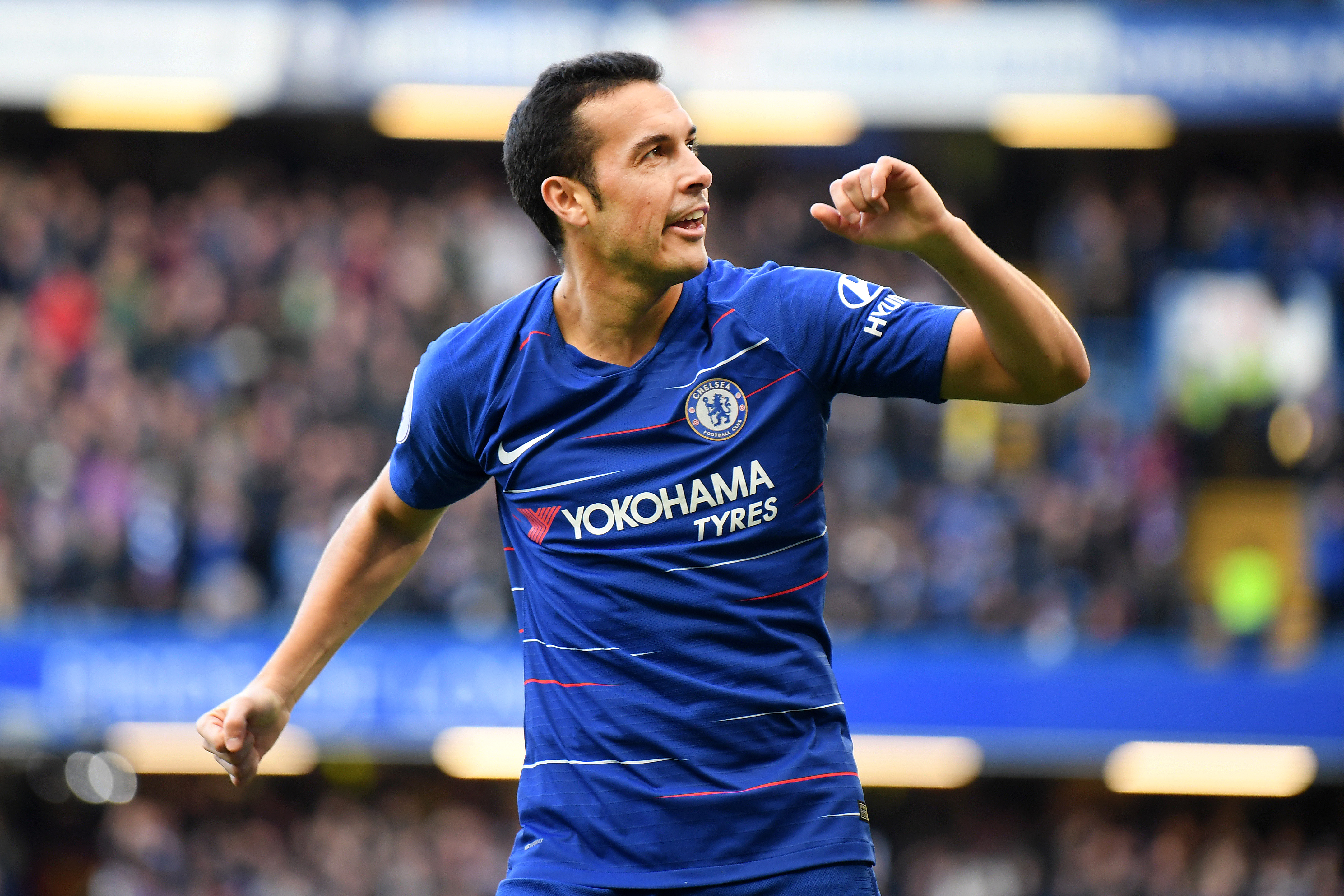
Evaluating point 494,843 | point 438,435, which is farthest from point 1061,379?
point 494,843

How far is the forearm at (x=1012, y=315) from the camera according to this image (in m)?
2.56

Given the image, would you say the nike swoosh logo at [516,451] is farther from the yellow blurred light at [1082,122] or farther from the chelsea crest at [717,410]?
the yellow blurred light at [1082,122]

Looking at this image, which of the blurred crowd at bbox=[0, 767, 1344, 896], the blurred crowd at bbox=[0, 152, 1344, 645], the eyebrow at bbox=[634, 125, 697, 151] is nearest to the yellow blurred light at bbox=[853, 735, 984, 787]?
the blurred crowd at bbox=[0, 767, 1344, 896]

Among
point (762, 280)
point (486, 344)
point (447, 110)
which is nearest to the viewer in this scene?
point (762, 280)

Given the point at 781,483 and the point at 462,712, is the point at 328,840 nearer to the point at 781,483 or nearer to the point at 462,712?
the point at 462,712

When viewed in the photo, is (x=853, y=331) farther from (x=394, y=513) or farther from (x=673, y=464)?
(x=394, y=513)

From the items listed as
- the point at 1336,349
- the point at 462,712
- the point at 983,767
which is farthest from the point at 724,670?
the point at 1336,349

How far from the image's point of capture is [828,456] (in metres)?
13.1

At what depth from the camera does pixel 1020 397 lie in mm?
2689

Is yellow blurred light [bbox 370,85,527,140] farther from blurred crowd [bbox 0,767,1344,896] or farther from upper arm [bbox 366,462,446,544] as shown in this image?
upper arm [bbox 366,462,446,544]

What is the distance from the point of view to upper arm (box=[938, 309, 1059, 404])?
267 cm

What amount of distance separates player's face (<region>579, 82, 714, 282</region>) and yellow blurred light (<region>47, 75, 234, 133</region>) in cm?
1381

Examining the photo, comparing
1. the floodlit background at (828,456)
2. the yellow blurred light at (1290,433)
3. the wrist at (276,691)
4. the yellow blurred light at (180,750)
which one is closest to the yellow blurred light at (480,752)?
the floodlit background at (828,456)

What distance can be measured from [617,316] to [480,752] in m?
11.1
